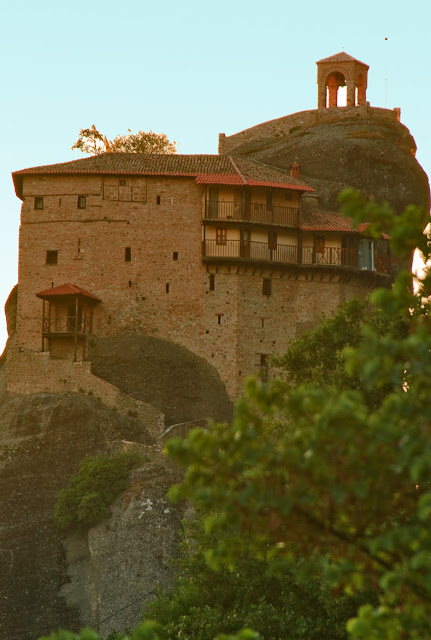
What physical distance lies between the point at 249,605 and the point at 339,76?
44.6 m

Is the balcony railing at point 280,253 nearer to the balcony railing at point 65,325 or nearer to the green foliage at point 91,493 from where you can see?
the balcony railing at point 65,325

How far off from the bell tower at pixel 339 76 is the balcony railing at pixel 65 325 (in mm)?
22663

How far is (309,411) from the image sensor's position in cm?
1248

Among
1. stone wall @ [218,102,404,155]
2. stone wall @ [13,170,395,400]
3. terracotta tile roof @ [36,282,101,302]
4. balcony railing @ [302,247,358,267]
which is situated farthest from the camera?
stone wall @ [218,102,404,155]

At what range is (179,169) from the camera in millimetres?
55844

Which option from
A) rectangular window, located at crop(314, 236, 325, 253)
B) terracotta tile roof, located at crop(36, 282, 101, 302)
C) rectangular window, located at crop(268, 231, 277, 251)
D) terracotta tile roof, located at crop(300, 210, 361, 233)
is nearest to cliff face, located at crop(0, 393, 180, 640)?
terracotta tile roof, located at crop(36, 282, 101, 302)

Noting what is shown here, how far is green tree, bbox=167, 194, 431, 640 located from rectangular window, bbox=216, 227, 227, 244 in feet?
136

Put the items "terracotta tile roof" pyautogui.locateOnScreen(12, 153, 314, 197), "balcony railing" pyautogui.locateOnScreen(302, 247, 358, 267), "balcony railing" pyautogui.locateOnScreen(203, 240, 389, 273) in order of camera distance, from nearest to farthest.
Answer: "balcony railing" pyautogui.locateOnScreen(203, 240, 389, 273), "terracotta tile roof" pyautogui.locateOnScreen(12, 153, 314, 197), "balcony railing" pyautogui.locateOnScreen(302, 247, 358, 267)

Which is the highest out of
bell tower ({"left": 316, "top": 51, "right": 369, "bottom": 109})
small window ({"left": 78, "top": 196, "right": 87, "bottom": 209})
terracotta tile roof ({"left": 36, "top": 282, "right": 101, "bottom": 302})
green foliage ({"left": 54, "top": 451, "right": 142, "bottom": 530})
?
bell tower ({"left": 316, "top": 51, "right": 369, "bottom": 109})

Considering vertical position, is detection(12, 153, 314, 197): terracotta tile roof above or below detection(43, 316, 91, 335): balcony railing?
above

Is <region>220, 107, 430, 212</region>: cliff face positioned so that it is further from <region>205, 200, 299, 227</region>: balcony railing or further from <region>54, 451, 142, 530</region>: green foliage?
<region>54, 451, 142, 530</region>: green foliage

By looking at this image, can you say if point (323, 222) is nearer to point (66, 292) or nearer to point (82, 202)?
point (82, 202)

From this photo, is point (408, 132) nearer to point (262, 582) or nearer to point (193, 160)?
point (193, 160)

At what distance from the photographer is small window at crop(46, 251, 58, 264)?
54.6 meters
